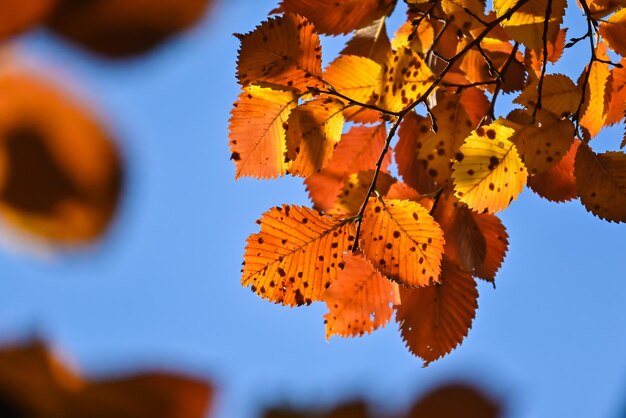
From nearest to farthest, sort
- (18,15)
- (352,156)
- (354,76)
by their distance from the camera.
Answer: (18,15), (354,76), (352,156)

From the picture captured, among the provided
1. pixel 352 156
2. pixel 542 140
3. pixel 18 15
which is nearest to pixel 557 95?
pixel 542 140

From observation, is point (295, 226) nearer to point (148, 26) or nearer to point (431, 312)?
point (431, 312)

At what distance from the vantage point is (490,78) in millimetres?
873

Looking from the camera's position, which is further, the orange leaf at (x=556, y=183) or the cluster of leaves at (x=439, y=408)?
the orange leaf at (x=556, y=183)

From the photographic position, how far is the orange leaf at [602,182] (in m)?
0.74

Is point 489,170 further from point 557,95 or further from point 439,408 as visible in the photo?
point 439,408

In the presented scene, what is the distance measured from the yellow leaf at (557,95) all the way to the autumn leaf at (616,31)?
8 centimetres

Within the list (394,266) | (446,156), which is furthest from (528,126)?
(394,266)

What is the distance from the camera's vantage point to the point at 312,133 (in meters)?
0.75

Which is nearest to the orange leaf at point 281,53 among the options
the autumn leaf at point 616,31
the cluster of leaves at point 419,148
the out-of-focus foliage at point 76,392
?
the cluster of leaves at point 419,148

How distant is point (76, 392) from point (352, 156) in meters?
0.72

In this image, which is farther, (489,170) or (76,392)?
(489,170)

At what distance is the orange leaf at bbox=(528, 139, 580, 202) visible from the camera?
32.6 inches

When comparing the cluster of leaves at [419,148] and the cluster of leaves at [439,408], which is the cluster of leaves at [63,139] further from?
the cluster of leaves at [439,408]
